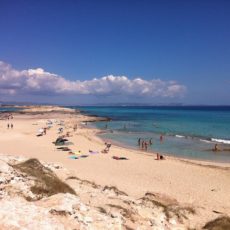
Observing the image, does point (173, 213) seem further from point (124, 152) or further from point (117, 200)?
point (124, 152)

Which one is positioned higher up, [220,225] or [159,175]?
[220,225]

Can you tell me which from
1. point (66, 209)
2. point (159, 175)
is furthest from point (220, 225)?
point (159, 175)

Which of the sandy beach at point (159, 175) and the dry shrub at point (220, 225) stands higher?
the dry shrub at point (220, 225)

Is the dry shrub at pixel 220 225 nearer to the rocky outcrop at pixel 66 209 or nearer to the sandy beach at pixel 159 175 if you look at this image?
the rocky outcrop at pixel 66 209

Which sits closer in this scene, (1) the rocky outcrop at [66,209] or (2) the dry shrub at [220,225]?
(1) the rocky outcrop at [66,209]

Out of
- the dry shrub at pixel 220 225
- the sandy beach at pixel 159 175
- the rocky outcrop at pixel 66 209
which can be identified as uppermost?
the rocky outcrop at pixel 66 209

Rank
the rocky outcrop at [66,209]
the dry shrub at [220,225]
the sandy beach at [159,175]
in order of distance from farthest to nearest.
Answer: the sandy beach at [159,175] < the dry shrub at [220,225] < the rocky outcrop at [66,209]

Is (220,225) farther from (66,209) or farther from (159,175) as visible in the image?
(159,175)

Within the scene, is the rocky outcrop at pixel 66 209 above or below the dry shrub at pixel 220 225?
above

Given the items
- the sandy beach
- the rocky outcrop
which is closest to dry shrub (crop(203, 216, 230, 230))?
the rocky outcrop

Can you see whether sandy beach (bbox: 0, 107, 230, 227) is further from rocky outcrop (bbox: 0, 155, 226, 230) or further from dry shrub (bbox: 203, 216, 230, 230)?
rocky outcrop (bbox: 0, 155, 226, 230)

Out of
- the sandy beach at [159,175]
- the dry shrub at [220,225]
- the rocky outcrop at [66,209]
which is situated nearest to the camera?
the rocky outcrop at [66,209]

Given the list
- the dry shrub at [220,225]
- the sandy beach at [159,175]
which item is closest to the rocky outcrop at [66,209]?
the dry shrub at [220,225]

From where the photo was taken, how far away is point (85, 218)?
7656 mm
